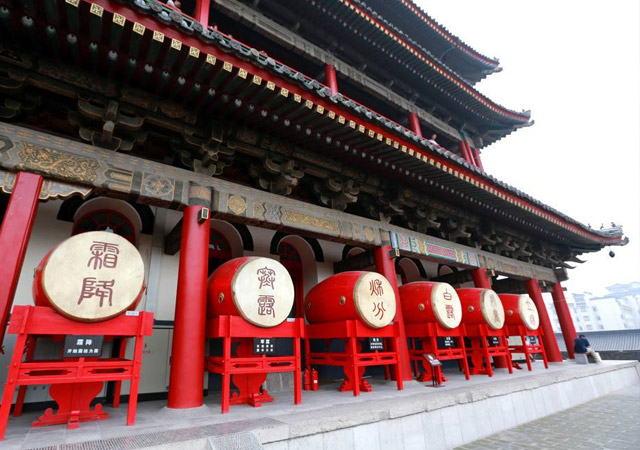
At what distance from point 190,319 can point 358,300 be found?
2.37m

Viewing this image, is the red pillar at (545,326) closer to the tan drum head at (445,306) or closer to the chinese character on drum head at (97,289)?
the tan drum head at (445,306)

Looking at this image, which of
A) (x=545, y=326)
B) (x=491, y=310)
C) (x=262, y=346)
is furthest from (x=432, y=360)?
(x=545, y=326)

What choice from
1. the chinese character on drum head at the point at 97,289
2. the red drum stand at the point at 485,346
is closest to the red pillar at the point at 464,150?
the red drum stand at the point at 485,346

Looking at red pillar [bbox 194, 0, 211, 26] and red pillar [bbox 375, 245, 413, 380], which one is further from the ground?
red pillar [bbox 194, 0, 211, 26]

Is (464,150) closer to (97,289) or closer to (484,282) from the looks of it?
(484,282)

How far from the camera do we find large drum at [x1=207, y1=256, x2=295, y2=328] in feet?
13.3

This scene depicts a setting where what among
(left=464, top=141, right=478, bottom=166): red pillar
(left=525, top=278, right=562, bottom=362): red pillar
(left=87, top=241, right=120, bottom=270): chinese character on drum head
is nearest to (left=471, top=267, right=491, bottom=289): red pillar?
(left=525, top=278, right=562, bottom=362): red pillar

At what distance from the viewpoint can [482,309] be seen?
23.1 ft

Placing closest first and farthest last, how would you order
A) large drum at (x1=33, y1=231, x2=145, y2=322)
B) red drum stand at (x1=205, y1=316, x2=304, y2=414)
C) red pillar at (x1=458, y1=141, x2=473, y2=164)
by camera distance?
large drum at (x1=33, y1=231, x2=145, y2=322) < red drum stand at (x1=205, y1=316, x2=304, y2=414) < red pillar at (x1=458, y1=141, x2=473, y2=164)

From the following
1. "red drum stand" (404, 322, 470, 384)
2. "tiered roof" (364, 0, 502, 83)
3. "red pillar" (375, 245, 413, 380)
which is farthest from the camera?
"tiered roof" (364, 0, 502, 83)

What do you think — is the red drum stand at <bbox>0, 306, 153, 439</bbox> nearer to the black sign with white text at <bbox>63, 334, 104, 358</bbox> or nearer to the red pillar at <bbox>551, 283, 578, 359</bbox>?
the black sign with white text at <bbox>63, 334, 104, 358</bbox>

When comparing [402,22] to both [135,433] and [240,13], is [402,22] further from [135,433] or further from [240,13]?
[135,433]

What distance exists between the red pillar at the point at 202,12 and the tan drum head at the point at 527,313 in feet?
30.1

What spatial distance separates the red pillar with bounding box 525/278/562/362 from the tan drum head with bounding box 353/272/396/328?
22.7 feet
